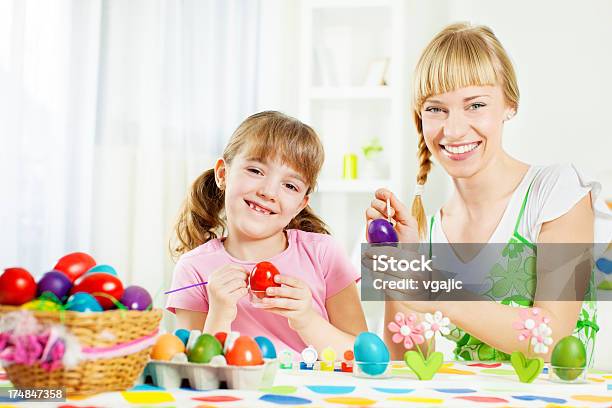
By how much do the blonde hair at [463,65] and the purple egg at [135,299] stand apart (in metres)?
0.87

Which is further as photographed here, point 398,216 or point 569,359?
point 398,216

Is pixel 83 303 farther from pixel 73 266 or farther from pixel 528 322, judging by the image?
pixel 528 322

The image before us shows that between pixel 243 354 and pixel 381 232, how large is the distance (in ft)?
1.37

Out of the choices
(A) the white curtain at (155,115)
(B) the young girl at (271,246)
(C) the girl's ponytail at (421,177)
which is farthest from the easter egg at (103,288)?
(A) the white curtain at (155,115)

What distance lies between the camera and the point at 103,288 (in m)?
0.93

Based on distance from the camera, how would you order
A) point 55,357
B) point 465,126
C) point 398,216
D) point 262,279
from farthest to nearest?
1. point 465,126
2. point 398,216
3. point 262,279
4. point 55,357

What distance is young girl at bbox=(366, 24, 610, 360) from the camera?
1529 millimetres

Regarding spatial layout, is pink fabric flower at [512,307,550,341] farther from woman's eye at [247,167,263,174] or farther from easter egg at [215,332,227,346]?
woman's eye at [247,167,263,174]

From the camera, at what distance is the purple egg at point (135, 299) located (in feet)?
3.02

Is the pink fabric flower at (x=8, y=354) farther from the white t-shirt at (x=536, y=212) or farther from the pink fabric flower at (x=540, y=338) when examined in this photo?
the white t-shirt at (x=536, y=212)

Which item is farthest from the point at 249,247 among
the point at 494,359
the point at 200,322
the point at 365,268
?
the point at 494,359

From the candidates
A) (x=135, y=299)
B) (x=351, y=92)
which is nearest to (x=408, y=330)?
(x=135, y=299)

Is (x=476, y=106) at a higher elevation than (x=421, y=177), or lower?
higher

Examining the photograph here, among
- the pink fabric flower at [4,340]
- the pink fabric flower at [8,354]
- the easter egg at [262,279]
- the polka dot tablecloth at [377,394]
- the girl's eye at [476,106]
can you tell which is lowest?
the polka dot tablecloth at [377,394]
